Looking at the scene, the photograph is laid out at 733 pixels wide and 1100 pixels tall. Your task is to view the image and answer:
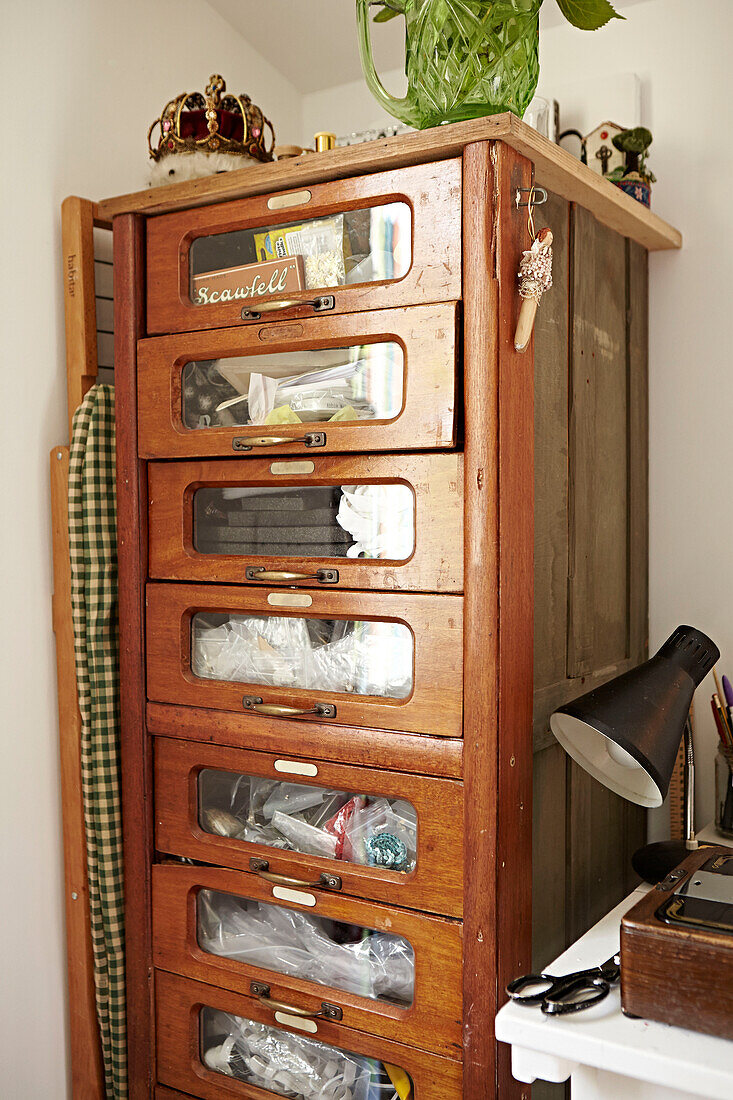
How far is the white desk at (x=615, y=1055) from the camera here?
36.3 inches

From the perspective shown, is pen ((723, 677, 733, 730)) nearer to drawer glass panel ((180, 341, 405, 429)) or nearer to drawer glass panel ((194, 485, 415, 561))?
drawer glass panel ((194, 485, 415, 561))

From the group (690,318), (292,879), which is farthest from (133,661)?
(690,318)

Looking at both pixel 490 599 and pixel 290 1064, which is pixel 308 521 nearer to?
pixel 490 599

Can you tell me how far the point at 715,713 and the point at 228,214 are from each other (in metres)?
1.07

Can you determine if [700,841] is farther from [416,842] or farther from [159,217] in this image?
[159,217]

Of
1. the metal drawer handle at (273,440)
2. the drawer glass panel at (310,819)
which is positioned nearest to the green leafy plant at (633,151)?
the metal drawer handle at (273,440)

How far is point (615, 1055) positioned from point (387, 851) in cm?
43

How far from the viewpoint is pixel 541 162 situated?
124 centimetres

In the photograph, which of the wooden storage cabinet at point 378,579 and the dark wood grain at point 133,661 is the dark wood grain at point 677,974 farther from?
the dark wood grain at point 133,661

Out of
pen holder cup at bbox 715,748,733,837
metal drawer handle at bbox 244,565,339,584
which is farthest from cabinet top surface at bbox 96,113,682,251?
pen holder cup at bbox 715,748,733,837

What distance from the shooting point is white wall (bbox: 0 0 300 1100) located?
159 cm

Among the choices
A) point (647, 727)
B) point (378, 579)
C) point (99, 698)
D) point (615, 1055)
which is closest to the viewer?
point (615, 1055)

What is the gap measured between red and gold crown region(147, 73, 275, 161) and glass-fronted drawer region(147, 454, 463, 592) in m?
0.52

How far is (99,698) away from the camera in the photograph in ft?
5.27
